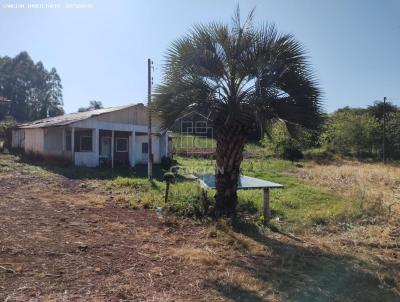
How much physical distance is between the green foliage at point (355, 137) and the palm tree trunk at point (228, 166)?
3467 cm

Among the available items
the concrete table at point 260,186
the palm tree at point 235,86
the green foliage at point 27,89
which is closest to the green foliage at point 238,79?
the palm tree at point 235,86

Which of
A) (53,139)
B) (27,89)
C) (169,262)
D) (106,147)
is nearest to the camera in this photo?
(169,262)

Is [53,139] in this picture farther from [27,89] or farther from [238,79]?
[27,89]

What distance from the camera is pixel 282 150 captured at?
34.8m

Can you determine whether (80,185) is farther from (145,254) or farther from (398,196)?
(398,196)

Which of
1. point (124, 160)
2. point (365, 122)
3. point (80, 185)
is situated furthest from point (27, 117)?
point (80, 185)

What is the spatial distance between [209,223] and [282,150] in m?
27.9

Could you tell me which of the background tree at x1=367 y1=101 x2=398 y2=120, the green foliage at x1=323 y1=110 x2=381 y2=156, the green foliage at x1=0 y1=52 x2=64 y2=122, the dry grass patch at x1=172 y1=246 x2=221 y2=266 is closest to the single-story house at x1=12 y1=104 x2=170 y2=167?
the dry grass patch at x1=172 y1=246 x2=221 y2=266

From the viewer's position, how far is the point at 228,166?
8.11m

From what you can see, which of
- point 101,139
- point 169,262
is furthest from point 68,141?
point 169,262

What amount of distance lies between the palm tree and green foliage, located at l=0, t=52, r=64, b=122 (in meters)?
66.5

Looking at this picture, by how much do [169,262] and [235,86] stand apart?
4026 mm

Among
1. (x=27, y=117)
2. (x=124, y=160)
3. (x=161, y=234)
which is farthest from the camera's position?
(x=27, y=117)

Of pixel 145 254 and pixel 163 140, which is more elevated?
pixel 163 140
